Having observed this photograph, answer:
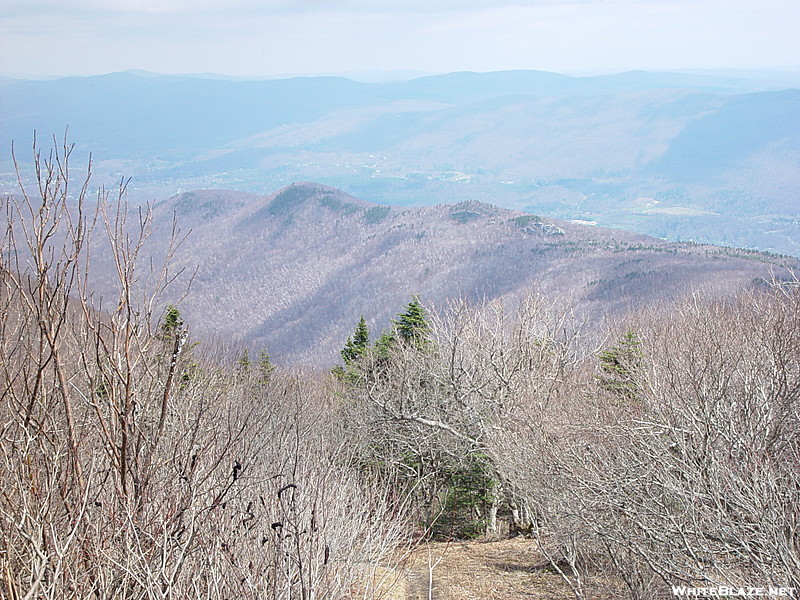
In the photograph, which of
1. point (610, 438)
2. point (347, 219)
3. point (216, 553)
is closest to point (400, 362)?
point (610, 438)

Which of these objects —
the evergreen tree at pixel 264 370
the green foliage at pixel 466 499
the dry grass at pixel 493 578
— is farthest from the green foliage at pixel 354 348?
the dry grass at pixel 493 578

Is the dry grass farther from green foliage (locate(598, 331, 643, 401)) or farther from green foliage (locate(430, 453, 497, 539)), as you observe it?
green foliage (locate(598, 331, 643, 401))

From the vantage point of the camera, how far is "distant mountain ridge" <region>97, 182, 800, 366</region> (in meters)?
97.8

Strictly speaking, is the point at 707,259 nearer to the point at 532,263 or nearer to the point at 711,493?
the point at 532,263

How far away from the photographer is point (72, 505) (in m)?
3.69

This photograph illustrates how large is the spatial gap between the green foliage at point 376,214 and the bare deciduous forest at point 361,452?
528 feet

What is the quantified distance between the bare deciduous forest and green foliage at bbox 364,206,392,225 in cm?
16093

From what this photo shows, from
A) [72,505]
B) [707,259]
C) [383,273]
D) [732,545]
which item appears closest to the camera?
[72,505]

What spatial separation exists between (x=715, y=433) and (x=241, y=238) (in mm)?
189952

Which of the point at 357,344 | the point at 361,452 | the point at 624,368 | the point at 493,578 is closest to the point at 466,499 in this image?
the point at 361,452

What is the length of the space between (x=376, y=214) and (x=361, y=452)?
554ft

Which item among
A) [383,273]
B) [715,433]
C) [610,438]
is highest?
[715,433]

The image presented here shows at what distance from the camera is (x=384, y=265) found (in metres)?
156

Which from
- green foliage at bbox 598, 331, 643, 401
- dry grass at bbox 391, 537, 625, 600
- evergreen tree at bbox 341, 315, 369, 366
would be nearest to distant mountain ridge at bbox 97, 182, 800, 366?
evergreen tree at bbox 341, 315, 369, 366
